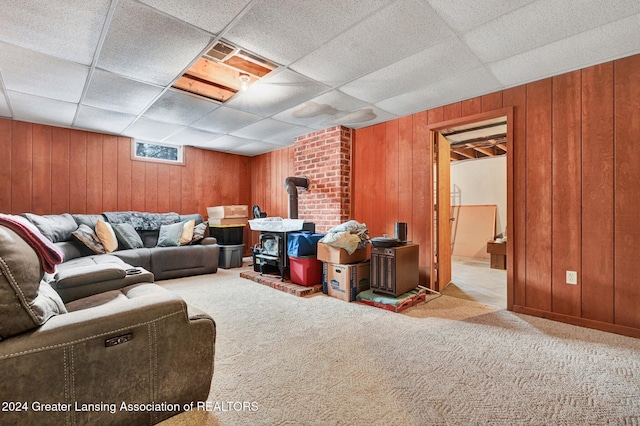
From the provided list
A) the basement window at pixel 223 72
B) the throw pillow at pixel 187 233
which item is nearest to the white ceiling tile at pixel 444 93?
the basement window at pixel 223 72

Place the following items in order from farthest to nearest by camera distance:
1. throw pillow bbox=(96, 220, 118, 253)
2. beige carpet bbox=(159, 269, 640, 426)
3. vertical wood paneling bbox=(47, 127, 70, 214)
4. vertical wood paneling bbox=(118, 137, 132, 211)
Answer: vertical wood paneling bbox=(118, 137, 132, 211) → vertical wood paneling bbox=(47, 127, 70, 214) → throw pillow bbox=(96, 220, 118, 253) → beige carpet bbox=(159, 269, 640, 426)

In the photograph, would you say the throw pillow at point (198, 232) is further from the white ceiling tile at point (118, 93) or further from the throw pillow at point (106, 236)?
the white ceiling tile at point (118, 93)

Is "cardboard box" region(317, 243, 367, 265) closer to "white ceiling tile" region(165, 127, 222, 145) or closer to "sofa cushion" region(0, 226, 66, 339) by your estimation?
"sofa cushion" region(0, 226, 66, 339)

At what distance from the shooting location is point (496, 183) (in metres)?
6.45

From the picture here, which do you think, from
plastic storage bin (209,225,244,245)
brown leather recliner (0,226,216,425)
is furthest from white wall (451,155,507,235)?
brown leather recliner (0,226,216,425)

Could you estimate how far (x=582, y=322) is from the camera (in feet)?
8.36

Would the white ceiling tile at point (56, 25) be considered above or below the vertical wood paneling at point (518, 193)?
above

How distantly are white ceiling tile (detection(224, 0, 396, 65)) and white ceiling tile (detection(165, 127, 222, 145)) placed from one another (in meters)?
2.73

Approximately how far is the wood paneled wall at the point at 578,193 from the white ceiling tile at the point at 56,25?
3554 millimetres

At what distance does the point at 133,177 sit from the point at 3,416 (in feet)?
15.8

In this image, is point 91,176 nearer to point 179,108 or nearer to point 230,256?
point 179,108

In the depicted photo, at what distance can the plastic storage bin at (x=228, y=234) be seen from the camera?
17.3 feet

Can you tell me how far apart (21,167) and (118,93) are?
91.6 inches

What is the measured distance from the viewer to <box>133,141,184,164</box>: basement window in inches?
199
